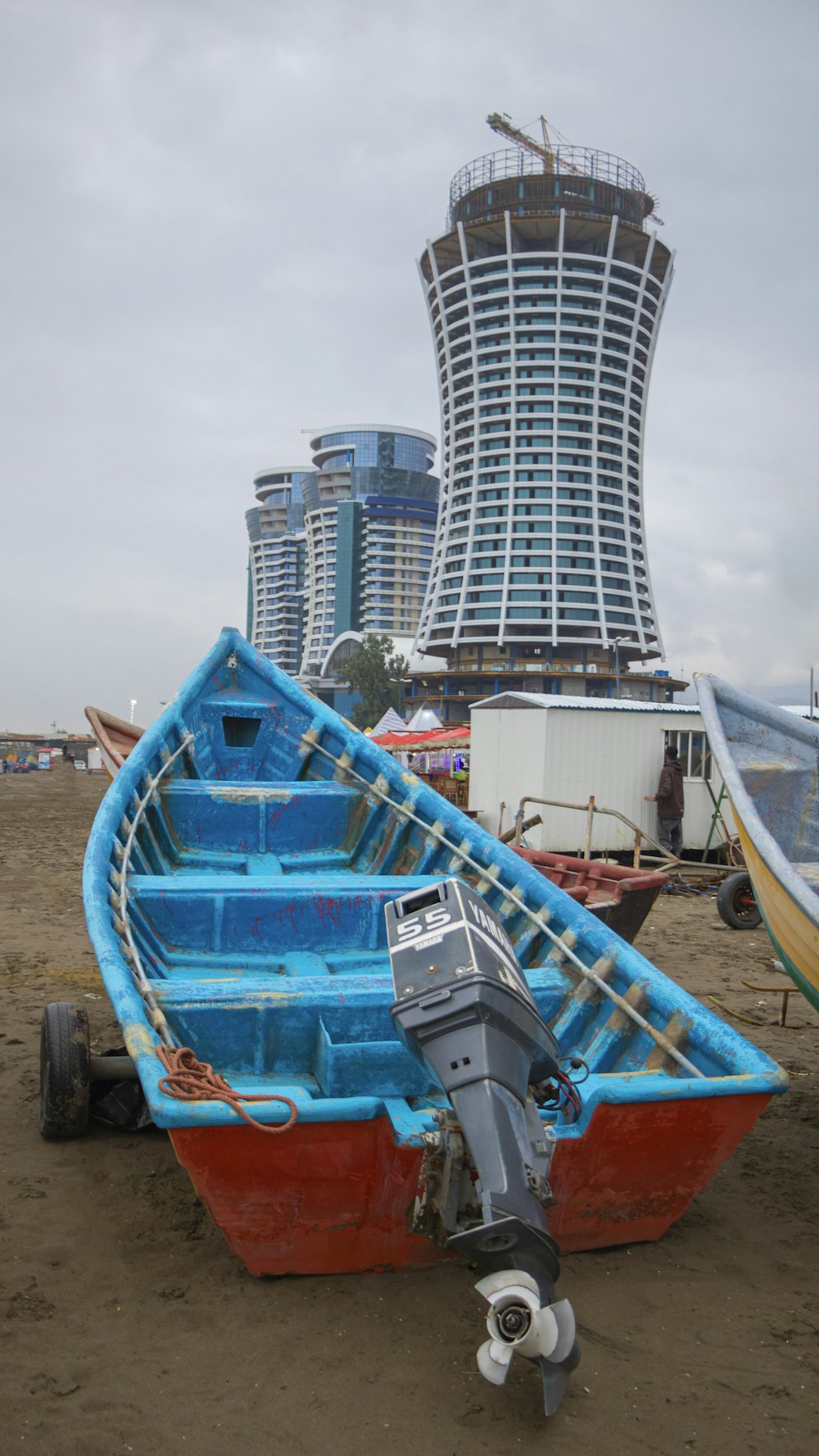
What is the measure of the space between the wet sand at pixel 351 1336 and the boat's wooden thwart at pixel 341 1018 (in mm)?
209

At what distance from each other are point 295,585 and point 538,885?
162661mm

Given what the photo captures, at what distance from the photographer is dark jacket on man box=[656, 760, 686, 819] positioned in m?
14.2

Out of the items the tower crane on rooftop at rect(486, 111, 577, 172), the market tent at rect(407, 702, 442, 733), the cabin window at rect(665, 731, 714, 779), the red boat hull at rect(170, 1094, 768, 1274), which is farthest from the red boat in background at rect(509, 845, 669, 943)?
the tower crane on rooftop at rect(486, 111, 577, 172)

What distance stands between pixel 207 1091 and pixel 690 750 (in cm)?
1403

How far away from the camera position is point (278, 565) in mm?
166250

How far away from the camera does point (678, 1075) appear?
3.74m

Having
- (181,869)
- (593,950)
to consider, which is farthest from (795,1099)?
(181,869)

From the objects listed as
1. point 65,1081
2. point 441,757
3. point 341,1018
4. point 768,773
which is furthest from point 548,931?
point 441,757

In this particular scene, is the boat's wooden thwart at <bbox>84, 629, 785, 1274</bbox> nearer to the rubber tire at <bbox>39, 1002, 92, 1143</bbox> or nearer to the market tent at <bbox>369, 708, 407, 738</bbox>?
the rubber tire at <bbox>39, 1002, 92, 1143</bbox>

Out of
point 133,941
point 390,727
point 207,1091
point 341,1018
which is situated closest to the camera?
point 207,1091

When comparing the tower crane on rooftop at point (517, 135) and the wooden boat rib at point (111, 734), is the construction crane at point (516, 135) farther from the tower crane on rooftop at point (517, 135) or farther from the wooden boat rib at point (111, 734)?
the wooden boat rib at point (111, 734)

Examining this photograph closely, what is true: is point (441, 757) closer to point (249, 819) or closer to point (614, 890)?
point (614, 890)

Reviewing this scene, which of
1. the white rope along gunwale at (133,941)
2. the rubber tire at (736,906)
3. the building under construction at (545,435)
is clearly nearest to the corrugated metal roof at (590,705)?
the rubber tire at (736,906)

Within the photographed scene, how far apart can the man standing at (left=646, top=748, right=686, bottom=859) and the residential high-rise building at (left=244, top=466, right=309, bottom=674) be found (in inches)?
5708
